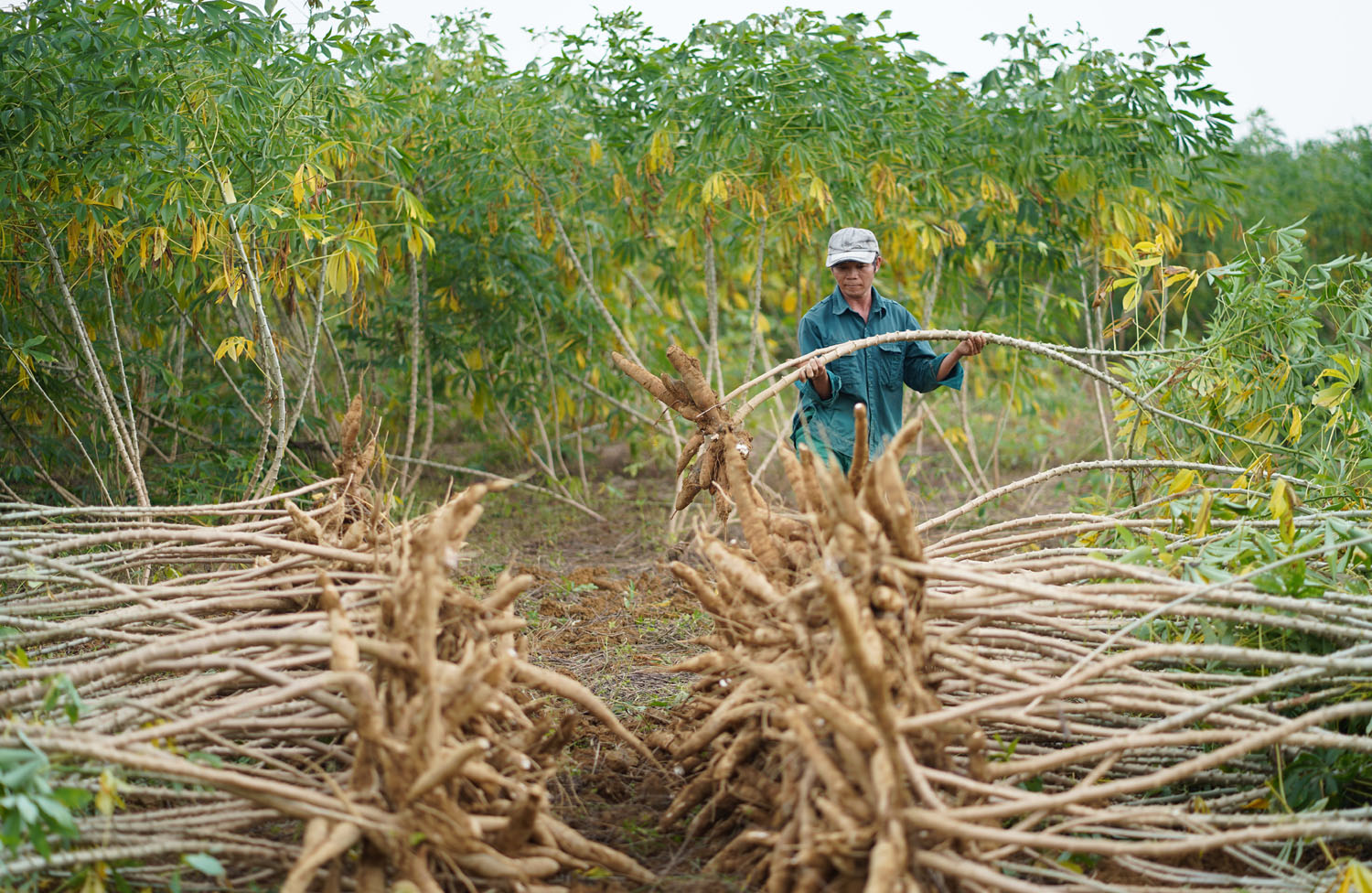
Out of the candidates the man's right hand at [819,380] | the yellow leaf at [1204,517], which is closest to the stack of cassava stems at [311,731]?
the man's right hand at [819,380]

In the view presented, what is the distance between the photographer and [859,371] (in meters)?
3.38

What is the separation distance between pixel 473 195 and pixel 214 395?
5.44 feet

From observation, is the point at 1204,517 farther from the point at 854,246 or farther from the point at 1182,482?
the point at 854,246

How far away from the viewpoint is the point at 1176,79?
4609mm

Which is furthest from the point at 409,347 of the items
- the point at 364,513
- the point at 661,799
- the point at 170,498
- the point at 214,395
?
the point at 661,799

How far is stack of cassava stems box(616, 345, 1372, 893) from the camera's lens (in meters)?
1.62

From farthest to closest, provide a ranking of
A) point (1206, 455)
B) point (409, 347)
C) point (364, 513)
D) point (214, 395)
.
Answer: point (409, 347) < point (214, 395) < point (1206, 455) < point (364, 513)

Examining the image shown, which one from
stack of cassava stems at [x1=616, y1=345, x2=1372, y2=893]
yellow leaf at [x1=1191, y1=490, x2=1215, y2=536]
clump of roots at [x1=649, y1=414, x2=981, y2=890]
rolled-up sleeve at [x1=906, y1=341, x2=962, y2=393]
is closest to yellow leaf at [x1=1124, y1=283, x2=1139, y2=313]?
rolled-up sleeve at [x1=906, y1=341, x2=962, y2=393]

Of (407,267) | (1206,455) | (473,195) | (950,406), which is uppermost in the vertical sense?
(473,195)

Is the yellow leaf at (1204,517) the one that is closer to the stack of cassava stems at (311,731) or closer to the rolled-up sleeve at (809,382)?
the rolled-up sleeve at (809,382)

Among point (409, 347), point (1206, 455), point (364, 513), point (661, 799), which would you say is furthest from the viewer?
point (409, 347)

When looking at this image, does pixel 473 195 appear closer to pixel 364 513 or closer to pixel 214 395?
pixel 214 395

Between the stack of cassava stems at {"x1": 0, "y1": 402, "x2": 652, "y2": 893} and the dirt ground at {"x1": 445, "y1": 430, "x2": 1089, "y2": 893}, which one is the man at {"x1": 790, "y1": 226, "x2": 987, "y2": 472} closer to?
the dirt ground at {"x1": 445, "y1": 430, "x2": 1089, "y2": 893}

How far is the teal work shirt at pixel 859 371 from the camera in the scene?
337 cm
